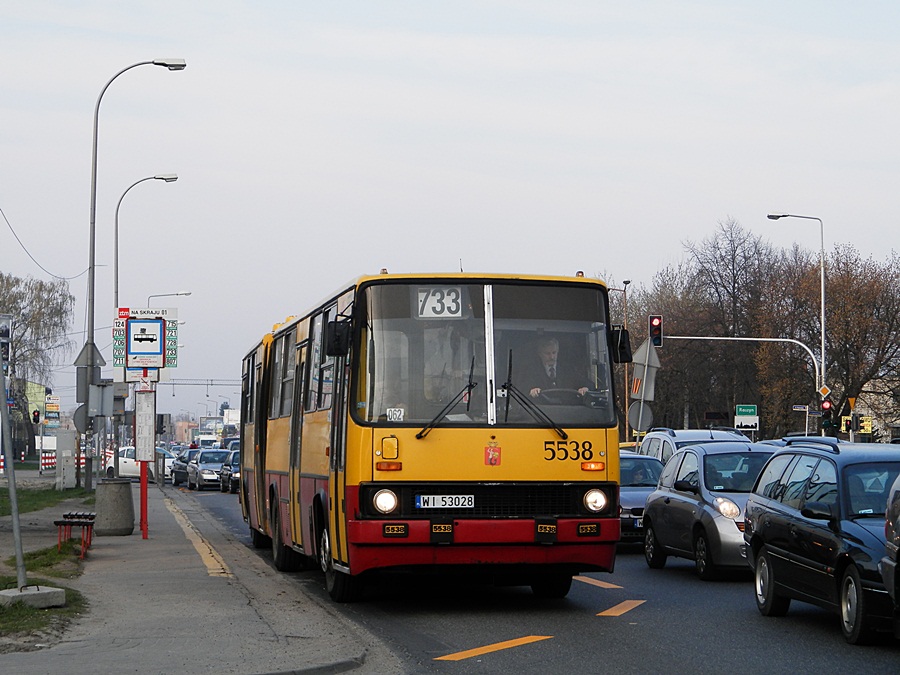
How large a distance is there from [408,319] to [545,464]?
179 cm

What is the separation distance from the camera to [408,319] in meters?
12.8

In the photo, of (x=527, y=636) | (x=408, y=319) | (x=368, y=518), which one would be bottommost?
(x=527, y=636)

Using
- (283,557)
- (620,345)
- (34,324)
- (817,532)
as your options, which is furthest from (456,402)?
(34,324)

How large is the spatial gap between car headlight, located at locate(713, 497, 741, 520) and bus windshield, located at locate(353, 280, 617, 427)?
11.6 feet

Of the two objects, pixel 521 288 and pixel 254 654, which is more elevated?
pixel 521 288

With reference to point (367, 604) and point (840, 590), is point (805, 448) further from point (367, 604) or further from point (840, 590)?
point (367, 604)

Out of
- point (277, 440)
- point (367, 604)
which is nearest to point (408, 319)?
point (367, 604)

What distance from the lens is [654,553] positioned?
17922 mm

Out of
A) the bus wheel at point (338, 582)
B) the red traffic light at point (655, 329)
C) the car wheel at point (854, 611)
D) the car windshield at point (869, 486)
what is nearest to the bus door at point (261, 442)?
the bus wheel at point (338, 582)

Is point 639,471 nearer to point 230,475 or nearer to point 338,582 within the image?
point 338,582

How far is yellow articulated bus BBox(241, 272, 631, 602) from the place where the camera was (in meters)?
12.4

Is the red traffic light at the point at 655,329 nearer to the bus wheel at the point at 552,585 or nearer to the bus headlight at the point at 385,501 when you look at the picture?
the bus wheel at the point at 552,585

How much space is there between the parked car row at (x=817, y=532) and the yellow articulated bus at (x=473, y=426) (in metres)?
1.40

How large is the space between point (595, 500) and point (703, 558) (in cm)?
386
